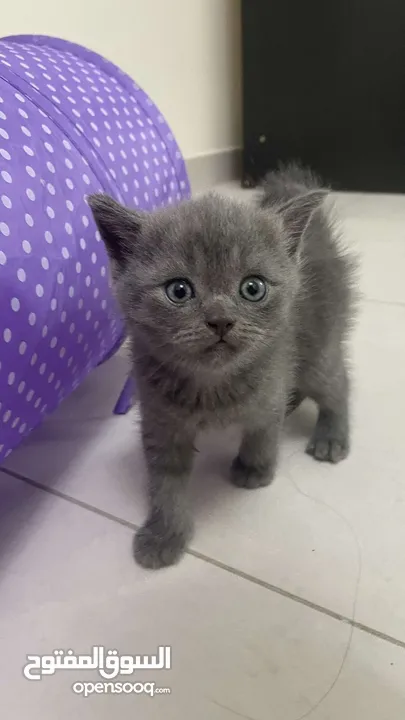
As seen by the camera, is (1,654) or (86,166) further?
(86,166)

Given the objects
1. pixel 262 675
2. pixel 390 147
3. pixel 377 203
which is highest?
pixel 390 147

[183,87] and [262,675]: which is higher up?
[183,87]

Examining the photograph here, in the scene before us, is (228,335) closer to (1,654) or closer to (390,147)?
(1,654)

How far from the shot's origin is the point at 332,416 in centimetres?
100

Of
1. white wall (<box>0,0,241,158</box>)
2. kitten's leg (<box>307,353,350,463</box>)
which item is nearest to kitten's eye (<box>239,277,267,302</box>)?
kitten's leg (<box>307,353,350,463</box>)

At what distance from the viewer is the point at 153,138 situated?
41.8 inches

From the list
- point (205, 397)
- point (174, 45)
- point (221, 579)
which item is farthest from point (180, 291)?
point (174, 45)

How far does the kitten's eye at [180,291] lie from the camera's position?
65cm

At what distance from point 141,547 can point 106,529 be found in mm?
73

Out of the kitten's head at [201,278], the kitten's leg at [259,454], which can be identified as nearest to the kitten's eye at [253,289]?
the kitten's head at [201,278]

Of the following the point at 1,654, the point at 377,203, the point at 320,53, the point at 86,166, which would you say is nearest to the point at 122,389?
the point at 86,166

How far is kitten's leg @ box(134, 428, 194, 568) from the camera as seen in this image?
809mm

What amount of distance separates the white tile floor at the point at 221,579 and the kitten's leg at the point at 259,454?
0.02m

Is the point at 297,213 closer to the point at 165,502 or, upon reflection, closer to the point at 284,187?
the point at 284,187
